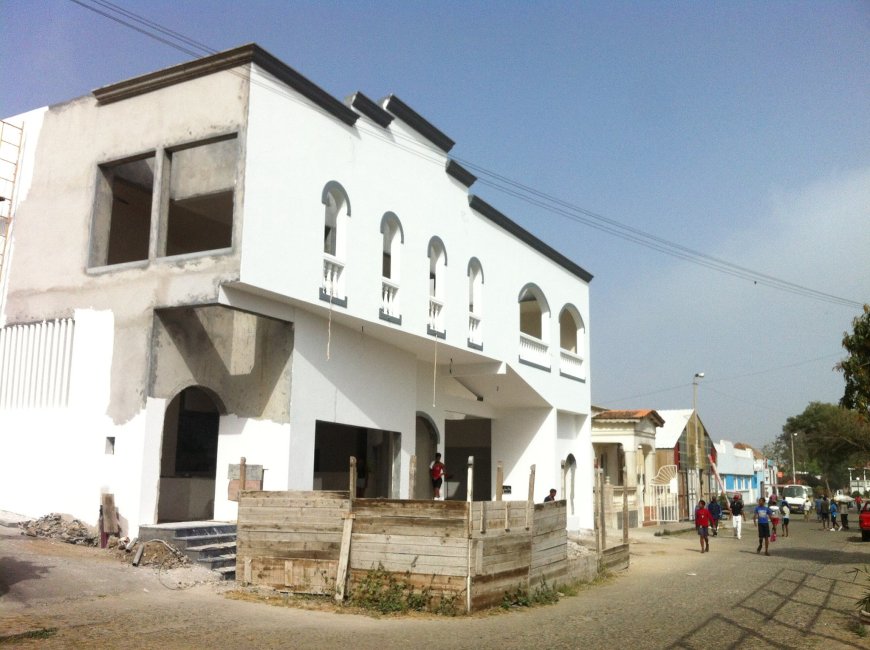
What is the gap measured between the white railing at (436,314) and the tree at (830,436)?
24.9 metres

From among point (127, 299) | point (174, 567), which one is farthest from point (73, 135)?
point (174, 567)

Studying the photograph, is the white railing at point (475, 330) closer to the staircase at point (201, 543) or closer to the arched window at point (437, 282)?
the arched window at point (437, 282)

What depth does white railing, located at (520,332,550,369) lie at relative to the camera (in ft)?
82.5

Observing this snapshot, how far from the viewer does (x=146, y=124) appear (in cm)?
1584

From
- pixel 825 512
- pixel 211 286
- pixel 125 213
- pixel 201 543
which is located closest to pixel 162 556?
pixel 201 543

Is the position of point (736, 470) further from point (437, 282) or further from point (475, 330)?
point (437, 282)

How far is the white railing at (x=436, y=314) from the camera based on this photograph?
2014 cm

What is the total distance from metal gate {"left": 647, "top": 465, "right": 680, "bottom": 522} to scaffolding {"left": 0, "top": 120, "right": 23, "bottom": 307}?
29873 mm

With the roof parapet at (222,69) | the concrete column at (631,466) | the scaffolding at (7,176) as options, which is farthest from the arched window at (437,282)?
the concrete column at (631,466)

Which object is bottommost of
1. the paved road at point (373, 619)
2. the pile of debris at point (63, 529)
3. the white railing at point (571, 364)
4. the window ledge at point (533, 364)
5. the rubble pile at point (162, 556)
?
the paved road at point (373, 619)

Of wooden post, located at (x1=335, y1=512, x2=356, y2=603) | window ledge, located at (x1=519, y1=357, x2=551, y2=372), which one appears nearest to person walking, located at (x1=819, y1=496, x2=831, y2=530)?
window ledge, located at (x1=519, y1=357, x2=551, y2=372)

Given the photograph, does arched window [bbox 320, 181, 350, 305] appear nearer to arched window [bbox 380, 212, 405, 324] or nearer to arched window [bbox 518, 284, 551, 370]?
arched window [bbox 380, 212, 405, 324]

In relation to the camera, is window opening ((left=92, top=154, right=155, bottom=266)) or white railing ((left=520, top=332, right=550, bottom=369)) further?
white railing ((left=520, top=332, right=550, bottom=369))

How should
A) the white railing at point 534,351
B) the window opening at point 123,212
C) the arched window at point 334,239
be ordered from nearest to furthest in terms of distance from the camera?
the window opening at point 123,212, the arched window at point 334,239, the white railing at point 534,351
